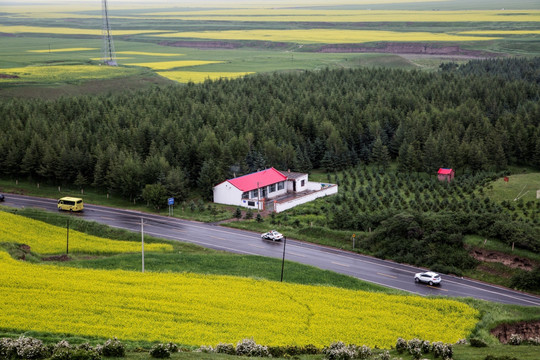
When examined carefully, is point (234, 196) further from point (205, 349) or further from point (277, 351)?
point (205, 349)

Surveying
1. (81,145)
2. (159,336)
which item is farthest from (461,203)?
(81,145)

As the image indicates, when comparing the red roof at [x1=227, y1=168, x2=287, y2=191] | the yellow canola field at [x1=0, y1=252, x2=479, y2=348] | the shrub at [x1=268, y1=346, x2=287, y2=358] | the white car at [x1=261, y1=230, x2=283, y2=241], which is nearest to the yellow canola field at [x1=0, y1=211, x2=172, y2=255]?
the white car at [x1=261, y1=230, x2=283, y2=241]

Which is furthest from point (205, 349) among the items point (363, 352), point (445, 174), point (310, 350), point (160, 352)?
point (445, 174)

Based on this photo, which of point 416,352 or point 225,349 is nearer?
point 225,349

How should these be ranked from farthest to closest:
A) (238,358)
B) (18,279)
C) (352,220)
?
(352,220) → (18,279) → (238,358)

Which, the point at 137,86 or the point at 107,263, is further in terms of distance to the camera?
the point at 137,86

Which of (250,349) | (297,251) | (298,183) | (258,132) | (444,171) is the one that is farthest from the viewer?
(258,132)

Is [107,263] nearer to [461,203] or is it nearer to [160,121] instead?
[461,203]

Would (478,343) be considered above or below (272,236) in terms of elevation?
above
